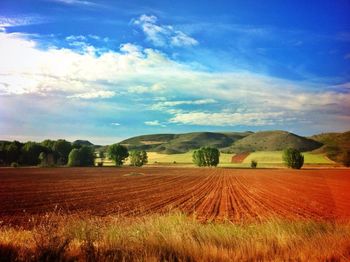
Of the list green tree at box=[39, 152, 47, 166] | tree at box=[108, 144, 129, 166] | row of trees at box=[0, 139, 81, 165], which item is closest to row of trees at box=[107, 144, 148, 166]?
tree at box=[108, 144, 129, 166]

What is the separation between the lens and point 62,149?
146 meters

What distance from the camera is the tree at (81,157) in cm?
13462

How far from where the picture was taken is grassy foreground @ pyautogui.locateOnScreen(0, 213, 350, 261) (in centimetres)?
798

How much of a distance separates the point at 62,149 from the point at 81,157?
1333 cm

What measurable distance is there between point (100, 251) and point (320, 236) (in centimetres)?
551

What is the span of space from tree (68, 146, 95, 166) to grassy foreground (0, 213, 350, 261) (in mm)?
128594

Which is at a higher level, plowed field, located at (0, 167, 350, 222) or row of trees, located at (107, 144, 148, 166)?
row of trees, located at (107, 144, 148, 166)

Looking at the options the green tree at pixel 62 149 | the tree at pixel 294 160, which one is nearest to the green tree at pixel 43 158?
the green tree at pixel 62 149

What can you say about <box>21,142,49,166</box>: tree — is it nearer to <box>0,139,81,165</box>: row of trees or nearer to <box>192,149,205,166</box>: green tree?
<box>0,139,81,165</box>: row of trees

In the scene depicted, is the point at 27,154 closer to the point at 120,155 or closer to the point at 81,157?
the point at 81,157

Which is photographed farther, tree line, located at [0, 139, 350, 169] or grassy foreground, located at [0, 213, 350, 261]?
tree line, located at [0, 139, 350, 169]

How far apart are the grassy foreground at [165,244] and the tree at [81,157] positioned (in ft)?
422

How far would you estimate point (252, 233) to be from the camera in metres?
10.5

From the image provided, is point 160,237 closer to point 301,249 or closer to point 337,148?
point 301,249
